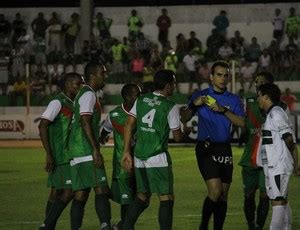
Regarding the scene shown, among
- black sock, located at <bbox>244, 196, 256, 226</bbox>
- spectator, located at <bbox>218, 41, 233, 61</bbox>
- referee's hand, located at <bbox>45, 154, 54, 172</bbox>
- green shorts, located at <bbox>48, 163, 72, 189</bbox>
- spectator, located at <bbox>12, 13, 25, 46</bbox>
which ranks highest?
spectator, located at <bbox>12, 13, 25, 46</bbox>

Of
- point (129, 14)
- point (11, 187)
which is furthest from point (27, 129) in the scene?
point (11, 187)

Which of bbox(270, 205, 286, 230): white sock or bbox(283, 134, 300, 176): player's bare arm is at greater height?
bbox(283, 134, 300, 176): player's bare arm

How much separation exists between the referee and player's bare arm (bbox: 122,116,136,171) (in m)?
0.65

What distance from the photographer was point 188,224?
43.7 feet

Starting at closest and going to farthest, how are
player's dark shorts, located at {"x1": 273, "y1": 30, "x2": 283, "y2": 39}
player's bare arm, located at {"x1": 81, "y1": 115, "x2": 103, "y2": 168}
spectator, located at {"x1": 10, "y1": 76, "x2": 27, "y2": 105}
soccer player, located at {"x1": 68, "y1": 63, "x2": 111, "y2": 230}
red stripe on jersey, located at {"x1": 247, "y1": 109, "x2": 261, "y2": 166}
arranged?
player's bare arm, located at {"x1": 81, "y1": 115, "x2": 103, "y2": 168}, soccer player, located at {"x1": 68, "y1": 63, "x2": 111, "y2": 230}, red stripe on jersey, located at {"x1": 247, "y1": 109, "x2": 261, "y2": 166}, spectator, located at {"x1": 10, "y1": 76, "x2": 27, "y2": 105}, player's dark shorts, located at {"x1": 273, "y1": 30, "x2": 283, "y2": 39}

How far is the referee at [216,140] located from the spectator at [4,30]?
25.7m

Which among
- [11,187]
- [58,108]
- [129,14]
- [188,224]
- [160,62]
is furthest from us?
[129,14]

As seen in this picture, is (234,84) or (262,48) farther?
(262,48)

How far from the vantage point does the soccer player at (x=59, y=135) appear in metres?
12.0

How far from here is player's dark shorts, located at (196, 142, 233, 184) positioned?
11.5 meters

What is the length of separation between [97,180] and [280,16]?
2591 cm

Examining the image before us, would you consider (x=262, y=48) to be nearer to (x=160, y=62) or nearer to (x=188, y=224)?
(x=160, y=62)

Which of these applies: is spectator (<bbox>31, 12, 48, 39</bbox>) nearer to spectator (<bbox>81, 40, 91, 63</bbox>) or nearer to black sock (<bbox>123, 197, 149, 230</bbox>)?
spectator (<bbox>81, 40, 91, 63</bbox>)

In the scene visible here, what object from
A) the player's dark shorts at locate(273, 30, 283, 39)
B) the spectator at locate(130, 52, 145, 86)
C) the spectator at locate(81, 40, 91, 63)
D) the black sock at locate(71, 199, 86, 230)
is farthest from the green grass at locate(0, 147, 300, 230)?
the player's dark shorts at locate(273, 30, 283, 39)
